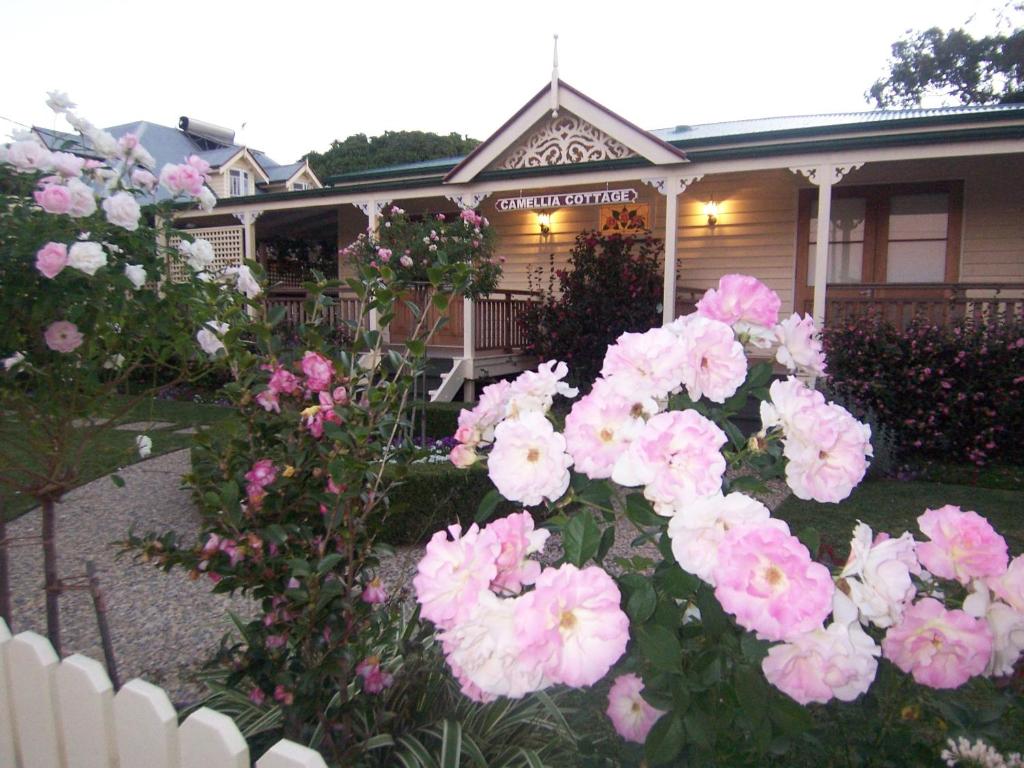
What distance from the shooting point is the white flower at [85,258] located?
7.21 feet

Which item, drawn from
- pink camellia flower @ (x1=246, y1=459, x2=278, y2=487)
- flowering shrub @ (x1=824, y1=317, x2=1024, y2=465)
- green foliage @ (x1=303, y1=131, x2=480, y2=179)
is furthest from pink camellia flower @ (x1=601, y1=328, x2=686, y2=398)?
green foliage @ (x1=303, y1=131, x2=480, y2=179)

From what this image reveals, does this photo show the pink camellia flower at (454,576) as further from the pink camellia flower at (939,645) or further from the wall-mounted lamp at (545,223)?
the wall-mounted lamp at (545,223)

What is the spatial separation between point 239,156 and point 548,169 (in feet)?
49.5

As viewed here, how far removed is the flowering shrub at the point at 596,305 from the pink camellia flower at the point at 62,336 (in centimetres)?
758

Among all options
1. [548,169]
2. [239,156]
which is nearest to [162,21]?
[548,169]

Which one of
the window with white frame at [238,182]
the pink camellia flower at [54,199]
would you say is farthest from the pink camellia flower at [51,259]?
the window with white frame at [238,182]

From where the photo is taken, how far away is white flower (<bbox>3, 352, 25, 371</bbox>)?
2438mm

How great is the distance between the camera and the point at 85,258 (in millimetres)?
2197

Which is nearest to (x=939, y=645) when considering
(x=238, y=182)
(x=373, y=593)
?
(x=373, y=593)

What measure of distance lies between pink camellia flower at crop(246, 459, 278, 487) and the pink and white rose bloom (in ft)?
4.58

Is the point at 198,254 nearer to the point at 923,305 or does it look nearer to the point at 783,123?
the point at 923,305

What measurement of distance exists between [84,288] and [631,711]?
2168mm

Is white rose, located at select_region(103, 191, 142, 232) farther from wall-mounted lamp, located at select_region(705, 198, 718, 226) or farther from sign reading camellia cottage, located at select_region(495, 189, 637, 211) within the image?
wall-mounted lamp, located at select_region(705, 198, 718, 226)

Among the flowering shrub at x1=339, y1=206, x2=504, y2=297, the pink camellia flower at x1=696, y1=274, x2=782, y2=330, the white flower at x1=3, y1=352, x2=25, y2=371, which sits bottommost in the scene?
the white flower at x1=3, y1=352, x2=25, y2=371
